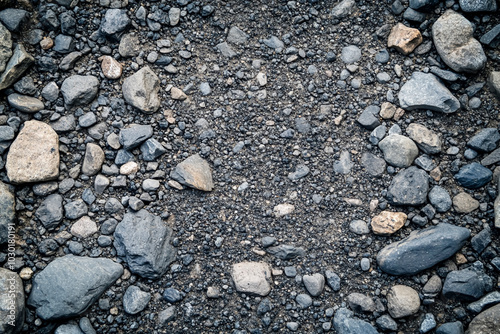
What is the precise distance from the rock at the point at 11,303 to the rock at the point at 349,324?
211 cm

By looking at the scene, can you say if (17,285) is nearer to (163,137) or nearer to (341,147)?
(163,137)

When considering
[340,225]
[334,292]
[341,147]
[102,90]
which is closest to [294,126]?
[341,147]

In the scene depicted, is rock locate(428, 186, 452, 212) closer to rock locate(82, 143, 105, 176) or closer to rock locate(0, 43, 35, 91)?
rock locate(82, 143, 105, 176)

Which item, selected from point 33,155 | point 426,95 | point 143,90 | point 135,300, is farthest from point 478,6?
point 33,155

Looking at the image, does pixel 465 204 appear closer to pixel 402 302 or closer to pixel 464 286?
pixel 464 286

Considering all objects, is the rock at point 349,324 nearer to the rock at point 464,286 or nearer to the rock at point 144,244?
the rock at point 464,286

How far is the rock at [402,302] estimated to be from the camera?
87.6 inches

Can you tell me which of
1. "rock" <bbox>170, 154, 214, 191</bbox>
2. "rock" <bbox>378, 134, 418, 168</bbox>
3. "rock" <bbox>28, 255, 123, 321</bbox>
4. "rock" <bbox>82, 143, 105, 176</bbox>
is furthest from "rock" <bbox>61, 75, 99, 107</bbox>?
"rock" <bbox>378, 134, 418, 168</bbox>

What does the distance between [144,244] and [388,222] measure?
1.73m

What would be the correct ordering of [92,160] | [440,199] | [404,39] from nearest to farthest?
[440,199]
[92,160]
[404,39]

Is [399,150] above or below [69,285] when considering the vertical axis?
above

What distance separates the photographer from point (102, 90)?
2.67 metres

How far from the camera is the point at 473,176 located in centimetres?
242

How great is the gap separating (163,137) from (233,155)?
56 centimetres
